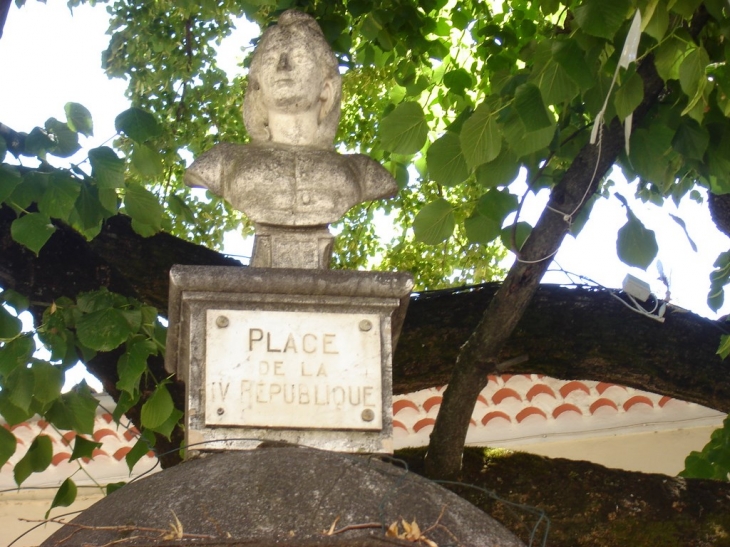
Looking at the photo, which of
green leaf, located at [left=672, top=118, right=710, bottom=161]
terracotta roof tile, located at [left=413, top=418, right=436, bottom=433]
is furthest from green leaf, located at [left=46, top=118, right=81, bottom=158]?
terracotta roof tile, located at [left=413, top=418, right=436, bottom=433]

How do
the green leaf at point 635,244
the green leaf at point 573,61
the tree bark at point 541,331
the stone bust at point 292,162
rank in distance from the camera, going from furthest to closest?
the tree bark at point 541,331, the green leaf at point 635,244, the green leaf at point 573,61, the stone bust at point 292,162

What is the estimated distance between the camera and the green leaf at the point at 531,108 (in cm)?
432

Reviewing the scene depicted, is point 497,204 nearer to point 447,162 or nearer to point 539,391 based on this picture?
point 447,162

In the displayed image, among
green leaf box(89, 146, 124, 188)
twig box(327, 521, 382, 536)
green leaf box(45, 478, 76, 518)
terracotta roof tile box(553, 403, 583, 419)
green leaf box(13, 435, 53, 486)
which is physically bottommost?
twig box(327, 521, 382, 536)

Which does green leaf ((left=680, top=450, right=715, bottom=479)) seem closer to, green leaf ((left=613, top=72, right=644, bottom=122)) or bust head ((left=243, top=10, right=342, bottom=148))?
green leaf ((left=613, top=72, right=644, bottom=122))

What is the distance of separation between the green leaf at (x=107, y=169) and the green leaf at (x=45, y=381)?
2.31 feet

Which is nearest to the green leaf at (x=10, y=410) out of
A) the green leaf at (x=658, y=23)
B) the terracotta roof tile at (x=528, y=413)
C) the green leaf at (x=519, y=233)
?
the green leaf at (x=519, y=233)

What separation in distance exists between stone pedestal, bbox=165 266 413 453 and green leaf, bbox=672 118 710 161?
1.60m

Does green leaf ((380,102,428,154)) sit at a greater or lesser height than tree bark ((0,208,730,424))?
greater

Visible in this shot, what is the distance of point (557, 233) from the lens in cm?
486

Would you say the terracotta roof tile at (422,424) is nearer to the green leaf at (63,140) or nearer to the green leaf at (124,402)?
the green leaf at (124,402)

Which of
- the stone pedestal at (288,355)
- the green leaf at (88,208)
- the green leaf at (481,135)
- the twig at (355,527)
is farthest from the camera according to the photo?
the green leaf at (88,208)

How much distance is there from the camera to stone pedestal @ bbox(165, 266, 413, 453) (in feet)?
11.8

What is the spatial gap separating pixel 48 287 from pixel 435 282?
3.72 m
